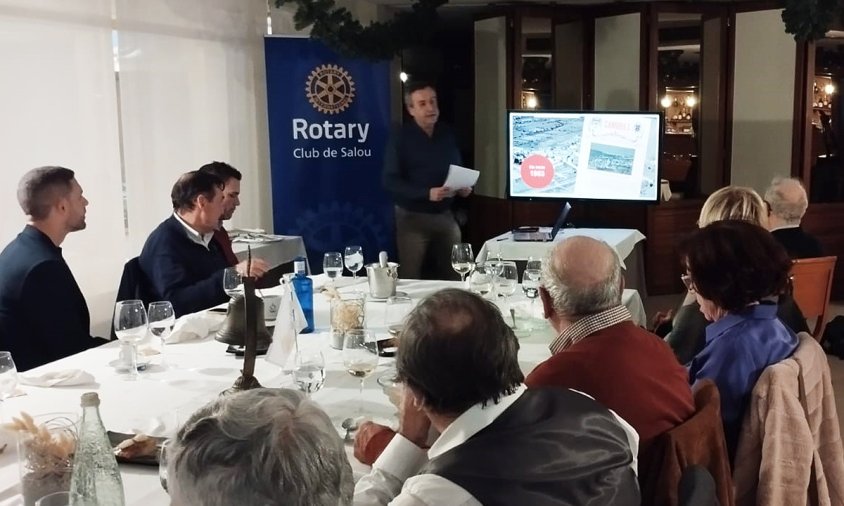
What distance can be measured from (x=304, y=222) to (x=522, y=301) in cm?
320

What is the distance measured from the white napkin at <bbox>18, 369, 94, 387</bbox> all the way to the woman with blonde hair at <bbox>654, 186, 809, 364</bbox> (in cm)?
180

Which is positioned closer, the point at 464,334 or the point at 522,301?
the point at 464,334

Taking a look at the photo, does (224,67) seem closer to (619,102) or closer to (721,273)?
(619,102)

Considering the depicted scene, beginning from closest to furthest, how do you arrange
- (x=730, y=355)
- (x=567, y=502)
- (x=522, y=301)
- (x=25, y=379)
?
(x=567, y=502) < (x=730, y=355) < (x=25, y=379) < (x=522, y=301)

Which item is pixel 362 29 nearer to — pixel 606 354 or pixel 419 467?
pixel 606 354

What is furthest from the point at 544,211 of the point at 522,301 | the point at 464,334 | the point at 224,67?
the point at 464,334

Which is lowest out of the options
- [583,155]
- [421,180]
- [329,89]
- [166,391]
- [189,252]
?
[166,391]

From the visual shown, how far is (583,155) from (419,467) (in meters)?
4.69

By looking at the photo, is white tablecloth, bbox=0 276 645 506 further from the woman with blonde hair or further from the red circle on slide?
the red circle on slide

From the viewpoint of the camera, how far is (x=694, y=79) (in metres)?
7.73

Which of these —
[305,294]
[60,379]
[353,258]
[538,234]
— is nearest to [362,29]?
[538,234]

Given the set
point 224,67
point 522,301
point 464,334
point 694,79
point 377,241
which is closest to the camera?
point 464,334

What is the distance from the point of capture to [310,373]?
2.16 metres

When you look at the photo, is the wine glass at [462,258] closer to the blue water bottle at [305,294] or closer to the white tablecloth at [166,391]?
the white tablecloth at [166,391]
